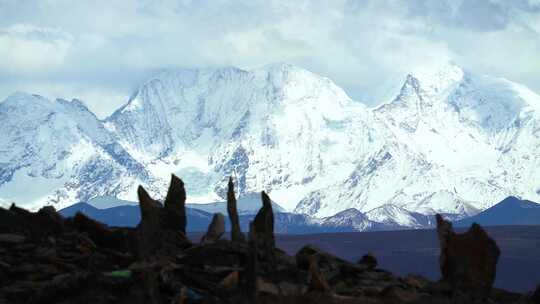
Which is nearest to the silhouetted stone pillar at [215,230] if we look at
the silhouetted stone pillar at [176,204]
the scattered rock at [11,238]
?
the silhouetted stone pillar at [176,204]

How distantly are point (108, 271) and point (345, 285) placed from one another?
26.0 feet

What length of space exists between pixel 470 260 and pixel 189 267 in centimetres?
923

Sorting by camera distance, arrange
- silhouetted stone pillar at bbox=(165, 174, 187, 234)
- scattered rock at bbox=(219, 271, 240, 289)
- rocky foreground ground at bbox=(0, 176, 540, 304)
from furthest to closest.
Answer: silhouetted stone pillar at bbox=(165, 174, 187, 234) < scattered rock at bbox=(219, 271, 240, 289) < rocky foreground ground at bbox=(0, 176, 540, 304)

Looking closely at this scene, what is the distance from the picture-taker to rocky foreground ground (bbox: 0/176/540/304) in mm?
35594

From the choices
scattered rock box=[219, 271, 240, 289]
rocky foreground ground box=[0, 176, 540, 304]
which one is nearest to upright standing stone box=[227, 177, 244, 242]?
rocky foreground ground box=[0, 176, 540, 304]

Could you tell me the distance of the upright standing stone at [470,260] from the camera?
37.9m

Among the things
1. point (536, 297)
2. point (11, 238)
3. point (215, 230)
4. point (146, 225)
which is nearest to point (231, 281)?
point (146, 225)

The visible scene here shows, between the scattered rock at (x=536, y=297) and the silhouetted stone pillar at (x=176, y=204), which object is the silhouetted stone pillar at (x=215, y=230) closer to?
the silhouetted stone pillar at (x=176, y=204)

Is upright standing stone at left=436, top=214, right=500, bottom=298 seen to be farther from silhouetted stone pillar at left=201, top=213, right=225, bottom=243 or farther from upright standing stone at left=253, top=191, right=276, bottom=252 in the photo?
silhouetted stone pillar at left=201, top=213, right=225, bottom=243

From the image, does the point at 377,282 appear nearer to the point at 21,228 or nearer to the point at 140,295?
the point at 140,295

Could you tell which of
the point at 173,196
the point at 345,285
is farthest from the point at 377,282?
the point at 173,196

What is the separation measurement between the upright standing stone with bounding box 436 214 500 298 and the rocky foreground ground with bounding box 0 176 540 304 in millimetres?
33

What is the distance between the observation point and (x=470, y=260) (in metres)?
38.9

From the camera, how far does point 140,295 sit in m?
35.1
